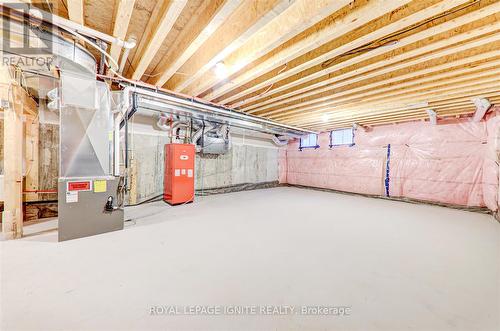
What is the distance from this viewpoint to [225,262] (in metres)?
1.75

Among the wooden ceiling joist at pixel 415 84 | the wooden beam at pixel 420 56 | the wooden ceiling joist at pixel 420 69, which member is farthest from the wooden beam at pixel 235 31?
the wooden ceiling joist at pixel 415 84

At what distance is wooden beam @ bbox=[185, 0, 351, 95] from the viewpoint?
57.9 inches

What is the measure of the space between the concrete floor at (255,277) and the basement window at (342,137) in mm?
3683

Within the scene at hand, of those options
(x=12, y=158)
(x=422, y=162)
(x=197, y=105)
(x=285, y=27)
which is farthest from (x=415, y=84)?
(x=12, y=158)

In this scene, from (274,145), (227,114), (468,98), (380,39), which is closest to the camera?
(380,39)

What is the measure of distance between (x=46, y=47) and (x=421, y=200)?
6921 millimetres

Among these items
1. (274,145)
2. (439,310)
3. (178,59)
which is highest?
(178,59)

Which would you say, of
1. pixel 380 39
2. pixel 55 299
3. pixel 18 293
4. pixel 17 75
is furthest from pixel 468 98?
pixel 17 75

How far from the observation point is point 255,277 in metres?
1.54

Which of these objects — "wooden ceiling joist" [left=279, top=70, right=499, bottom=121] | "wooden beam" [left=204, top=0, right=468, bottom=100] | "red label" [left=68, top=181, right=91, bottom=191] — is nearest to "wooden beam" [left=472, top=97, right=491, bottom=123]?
"wooden ceiling joist" [left=279, top=70, right=499, bottom=121]

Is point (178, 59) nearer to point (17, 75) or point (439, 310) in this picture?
point (17, 75)

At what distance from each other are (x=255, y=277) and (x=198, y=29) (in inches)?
90.0

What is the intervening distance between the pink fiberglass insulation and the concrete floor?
1.68 metres

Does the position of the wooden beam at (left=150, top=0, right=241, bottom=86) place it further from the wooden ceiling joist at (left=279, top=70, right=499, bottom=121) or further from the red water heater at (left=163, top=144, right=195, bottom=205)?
the wooden ceiling joist at (left=279, top=70, right=499, bottom=121)
